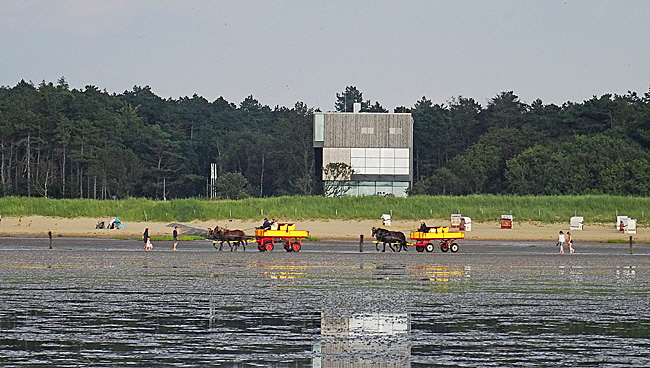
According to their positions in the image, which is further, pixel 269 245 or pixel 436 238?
pixel 436 238

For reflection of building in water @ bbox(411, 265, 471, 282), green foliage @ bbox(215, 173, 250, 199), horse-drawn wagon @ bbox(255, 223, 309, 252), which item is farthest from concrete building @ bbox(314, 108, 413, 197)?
reflection of building in water @ bbox(411, 265, 471, 282)

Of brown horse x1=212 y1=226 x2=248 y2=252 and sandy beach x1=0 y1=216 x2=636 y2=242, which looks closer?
brown horse x1=212 y1=226 x2=248 y2=252

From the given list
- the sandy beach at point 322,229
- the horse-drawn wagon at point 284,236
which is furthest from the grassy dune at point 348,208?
the horse-drawn wagon at point 284,236

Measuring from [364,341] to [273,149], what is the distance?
124546 millimetres

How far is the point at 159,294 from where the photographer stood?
Answer: 22656 mm

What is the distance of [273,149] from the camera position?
140m

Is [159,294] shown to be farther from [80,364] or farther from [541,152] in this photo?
[541,152]

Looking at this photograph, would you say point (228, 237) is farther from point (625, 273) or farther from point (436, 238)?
point (625, 273)

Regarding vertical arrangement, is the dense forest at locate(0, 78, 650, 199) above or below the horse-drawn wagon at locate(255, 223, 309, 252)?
above

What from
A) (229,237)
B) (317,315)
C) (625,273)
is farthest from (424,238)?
(317,315)

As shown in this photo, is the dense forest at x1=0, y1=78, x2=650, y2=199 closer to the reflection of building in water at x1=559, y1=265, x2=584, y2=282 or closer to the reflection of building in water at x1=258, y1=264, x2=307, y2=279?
the reflection of building in water at x1=559, y1=265, x2=584, y2=282

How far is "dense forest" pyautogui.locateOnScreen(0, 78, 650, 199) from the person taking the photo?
10144 centimetres

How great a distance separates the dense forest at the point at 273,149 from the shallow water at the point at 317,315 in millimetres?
64674

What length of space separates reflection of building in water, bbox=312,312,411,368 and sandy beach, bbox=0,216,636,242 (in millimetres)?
42196
